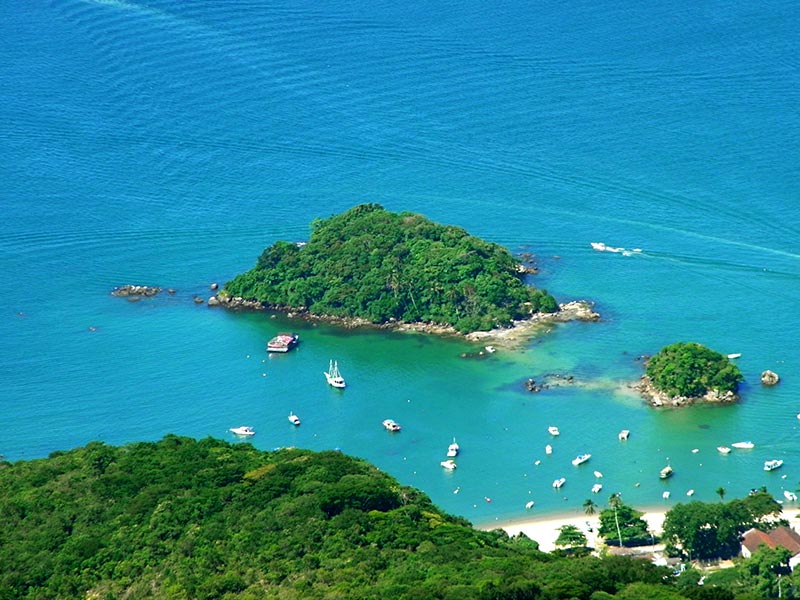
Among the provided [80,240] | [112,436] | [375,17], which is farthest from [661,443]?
[375,17]

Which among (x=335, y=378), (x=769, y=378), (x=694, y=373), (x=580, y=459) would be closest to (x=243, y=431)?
(x=335, y=378)

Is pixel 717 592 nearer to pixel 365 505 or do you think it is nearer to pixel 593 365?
pixel 365 505

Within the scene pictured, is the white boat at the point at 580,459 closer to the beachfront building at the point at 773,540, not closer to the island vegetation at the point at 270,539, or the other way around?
the island vegetation at the point at 270,539

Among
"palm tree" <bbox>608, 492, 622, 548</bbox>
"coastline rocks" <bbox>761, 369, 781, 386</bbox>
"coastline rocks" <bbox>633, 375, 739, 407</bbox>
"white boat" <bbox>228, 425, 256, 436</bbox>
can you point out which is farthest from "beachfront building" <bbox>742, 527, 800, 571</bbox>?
"white boat" <bbox>228, 425, 256, 436</bbox>

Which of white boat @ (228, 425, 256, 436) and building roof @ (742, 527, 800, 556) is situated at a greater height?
white boat @ (228, 425, 256, 436)

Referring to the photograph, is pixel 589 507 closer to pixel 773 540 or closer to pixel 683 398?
pixel 773 540

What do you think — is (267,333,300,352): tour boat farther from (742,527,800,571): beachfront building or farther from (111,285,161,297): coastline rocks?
(742,527,800,571): beachfront building

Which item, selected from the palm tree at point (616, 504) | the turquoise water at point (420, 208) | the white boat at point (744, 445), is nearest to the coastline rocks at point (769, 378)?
the turquoise water at point (420, 208)
